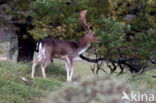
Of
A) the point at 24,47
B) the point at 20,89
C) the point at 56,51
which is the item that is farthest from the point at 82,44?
the point at 24,47

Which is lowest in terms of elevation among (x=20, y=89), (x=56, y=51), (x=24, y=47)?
(x=24, y=47)

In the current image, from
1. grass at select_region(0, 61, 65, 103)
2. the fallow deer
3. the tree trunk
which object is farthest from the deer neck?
the tree trunk

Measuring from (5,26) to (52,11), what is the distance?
7.14 feet

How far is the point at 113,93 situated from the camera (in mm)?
3404

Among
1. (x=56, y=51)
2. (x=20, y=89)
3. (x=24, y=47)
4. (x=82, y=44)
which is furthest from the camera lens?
(x=24, y=47)

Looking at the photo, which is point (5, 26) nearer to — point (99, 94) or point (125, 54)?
point (125, 54)

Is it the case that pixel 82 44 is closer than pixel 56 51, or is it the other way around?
pixel 56 51

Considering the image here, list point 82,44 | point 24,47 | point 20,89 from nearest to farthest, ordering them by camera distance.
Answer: point 20,89
point 82,44
point 24,47

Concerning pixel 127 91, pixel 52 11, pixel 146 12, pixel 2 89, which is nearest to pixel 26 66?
pixel 52 11

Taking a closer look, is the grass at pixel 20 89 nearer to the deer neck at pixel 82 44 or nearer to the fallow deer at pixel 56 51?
the fallow deer at pixel 56 51

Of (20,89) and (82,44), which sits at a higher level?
(82,44)

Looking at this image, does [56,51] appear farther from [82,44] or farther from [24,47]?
[24,47]

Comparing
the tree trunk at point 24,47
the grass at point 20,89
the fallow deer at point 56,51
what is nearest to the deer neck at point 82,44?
the fallow deer at point 56,51

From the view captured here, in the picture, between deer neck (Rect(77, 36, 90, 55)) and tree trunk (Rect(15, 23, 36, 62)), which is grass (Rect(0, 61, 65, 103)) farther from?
tree trunk (Rect(15, 23, 36, 62))
